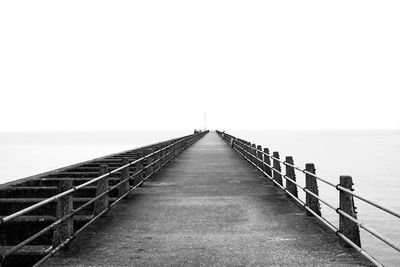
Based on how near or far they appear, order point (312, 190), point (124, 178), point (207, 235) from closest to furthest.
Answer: point (207, 235) < point (312, 190) < point (124, 178)

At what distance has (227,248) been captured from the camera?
666 centimetres

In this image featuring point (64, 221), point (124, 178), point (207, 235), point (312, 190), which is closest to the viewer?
point (64, 221)

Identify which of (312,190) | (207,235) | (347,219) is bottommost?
(207,235)

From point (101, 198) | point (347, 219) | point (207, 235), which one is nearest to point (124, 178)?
point (101, 198)

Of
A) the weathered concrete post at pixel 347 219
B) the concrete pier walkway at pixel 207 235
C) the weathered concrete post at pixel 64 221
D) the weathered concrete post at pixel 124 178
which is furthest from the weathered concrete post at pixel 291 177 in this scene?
the weathered concrete post at pixel 64 221

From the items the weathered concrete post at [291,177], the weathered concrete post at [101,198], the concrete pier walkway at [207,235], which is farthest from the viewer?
the weathered concrete post at [291,177]

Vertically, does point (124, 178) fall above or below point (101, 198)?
above

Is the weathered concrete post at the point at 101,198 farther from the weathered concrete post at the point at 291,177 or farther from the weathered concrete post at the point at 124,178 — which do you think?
the weathered concrete post at the point at 291,177

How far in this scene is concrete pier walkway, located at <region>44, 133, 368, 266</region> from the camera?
6.10 m

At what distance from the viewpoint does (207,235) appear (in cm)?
748

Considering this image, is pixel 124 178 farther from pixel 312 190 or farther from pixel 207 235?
pixel 312 190

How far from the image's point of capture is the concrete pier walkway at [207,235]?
6098 mm

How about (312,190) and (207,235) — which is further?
(312,190)

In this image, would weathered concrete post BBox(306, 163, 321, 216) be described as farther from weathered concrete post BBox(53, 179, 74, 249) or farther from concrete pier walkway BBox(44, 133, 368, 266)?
weathered concrete post BBox(53, 179, 74, 249)
